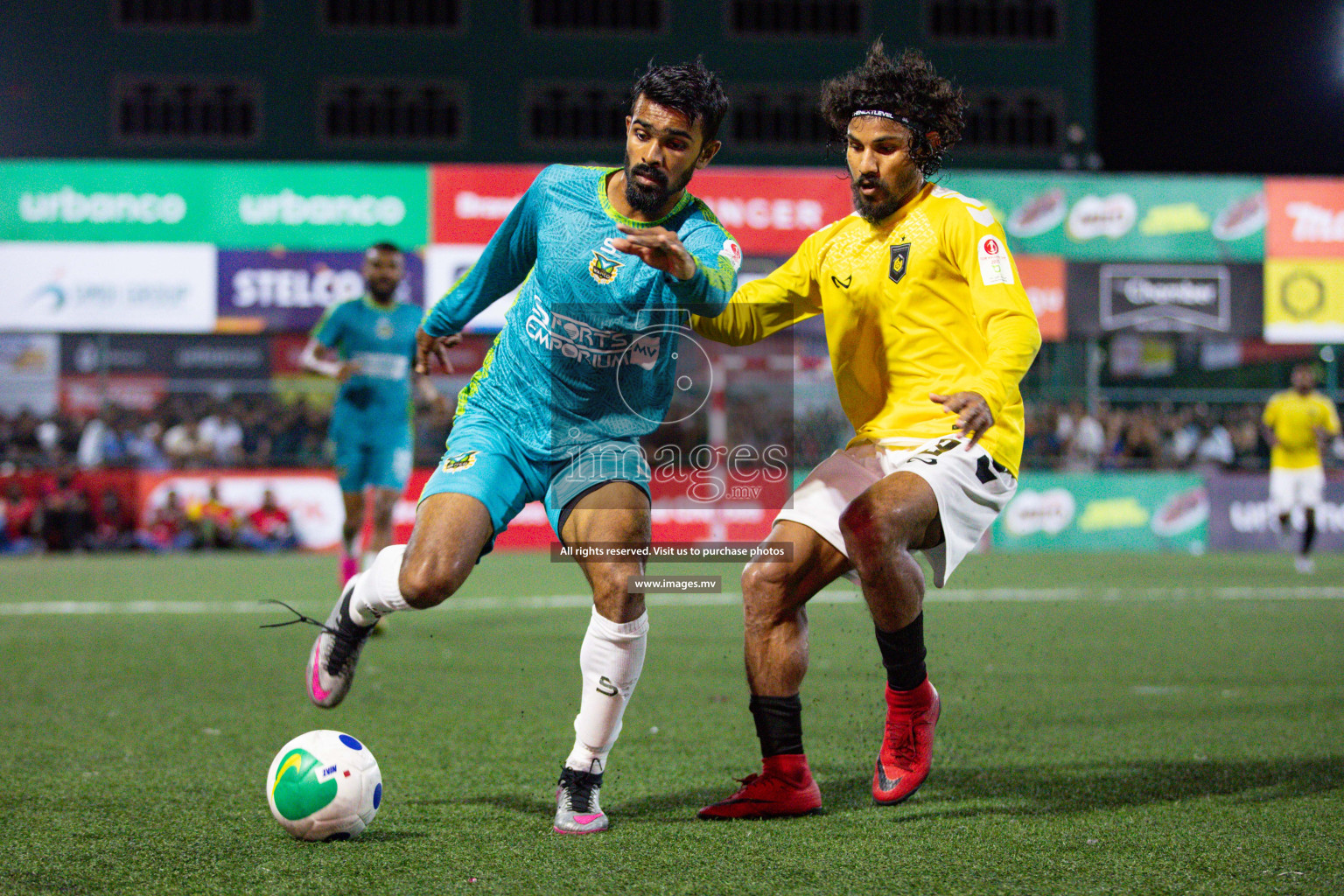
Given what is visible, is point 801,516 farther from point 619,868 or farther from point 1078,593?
point 1078,593

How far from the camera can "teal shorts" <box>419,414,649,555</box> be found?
3.92 m

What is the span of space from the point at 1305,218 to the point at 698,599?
13835 mm

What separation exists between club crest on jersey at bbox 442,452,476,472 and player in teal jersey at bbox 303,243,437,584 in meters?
5.01

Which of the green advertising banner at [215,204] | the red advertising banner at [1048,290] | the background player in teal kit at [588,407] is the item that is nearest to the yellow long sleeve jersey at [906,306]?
the background player in teal kit at [588,407]

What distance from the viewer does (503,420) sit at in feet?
13.4

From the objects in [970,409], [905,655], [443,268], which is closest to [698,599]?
[905,655]

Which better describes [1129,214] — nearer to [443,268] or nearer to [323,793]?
[443,268]

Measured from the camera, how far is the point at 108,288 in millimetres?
18547

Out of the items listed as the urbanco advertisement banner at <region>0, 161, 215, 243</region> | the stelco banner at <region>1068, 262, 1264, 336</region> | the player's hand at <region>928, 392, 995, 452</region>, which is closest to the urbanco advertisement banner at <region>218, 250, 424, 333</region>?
the urbanco advertisement banner at <region>0, 161, 215, 243</region>

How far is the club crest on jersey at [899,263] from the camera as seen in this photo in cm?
401

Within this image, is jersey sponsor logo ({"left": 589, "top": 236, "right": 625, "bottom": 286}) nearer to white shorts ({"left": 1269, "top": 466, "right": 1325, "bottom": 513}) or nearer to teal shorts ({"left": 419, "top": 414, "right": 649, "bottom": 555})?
teal shorts ({"left": 419, "top": 414, "right": 649, "bottom": 555})

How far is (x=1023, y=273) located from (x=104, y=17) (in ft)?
82.2

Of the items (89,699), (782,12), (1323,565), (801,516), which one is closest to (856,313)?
(801,516)

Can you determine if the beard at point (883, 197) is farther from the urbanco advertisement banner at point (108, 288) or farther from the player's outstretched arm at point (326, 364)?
the urbanco advertisement banner at point (108, 288)
